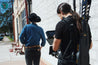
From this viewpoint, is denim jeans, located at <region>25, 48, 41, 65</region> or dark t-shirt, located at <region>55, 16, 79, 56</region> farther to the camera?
denim jeans, located at <region>25, 48, 41, 65</region>

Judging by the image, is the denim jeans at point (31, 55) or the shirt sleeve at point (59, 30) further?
the denim jeans at point (31, 55)

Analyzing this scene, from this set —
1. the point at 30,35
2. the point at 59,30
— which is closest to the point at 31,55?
the point at 30,35

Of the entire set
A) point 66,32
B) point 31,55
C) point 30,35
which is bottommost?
point 31,55

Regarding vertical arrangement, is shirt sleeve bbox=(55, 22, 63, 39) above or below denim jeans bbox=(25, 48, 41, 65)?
above

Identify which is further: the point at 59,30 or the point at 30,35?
the point at 30,35

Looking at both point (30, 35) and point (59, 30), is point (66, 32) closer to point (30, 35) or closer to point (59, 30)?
point (59, 30)

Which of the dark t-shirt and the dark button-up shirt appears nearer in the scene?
the dark t-shirt

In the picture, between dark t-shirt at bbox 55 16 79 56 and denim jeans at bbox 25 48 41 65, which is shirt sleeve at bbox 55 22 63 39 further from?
denim jeans at bbox 25 48 41 65

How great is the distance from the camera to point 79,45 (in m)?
1.81

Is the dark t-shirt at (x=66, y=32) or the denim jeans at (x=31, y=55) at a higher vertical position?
the dark t-shirt at (x=66, y=32)

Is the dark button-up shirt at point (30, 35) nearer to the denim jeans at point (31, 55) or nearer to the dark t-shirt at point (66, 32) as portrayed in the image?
the denim jeans at point (31, 55)

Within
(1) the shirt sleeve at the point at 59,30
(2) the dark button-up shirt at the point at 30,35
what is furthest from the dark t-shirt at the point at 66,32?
(2) the dark button-up shirt at the point at 30,35

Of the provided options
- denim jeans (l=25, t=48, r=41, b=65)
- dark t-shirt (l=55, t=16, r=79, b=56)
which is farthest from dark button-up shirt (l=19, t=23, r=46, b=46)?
dark t-shirt (l=55, t=16, r=79, b=56)

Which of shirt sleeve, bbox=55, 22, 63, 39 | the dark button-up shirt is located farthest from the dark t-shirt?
the dark button-up shirt
